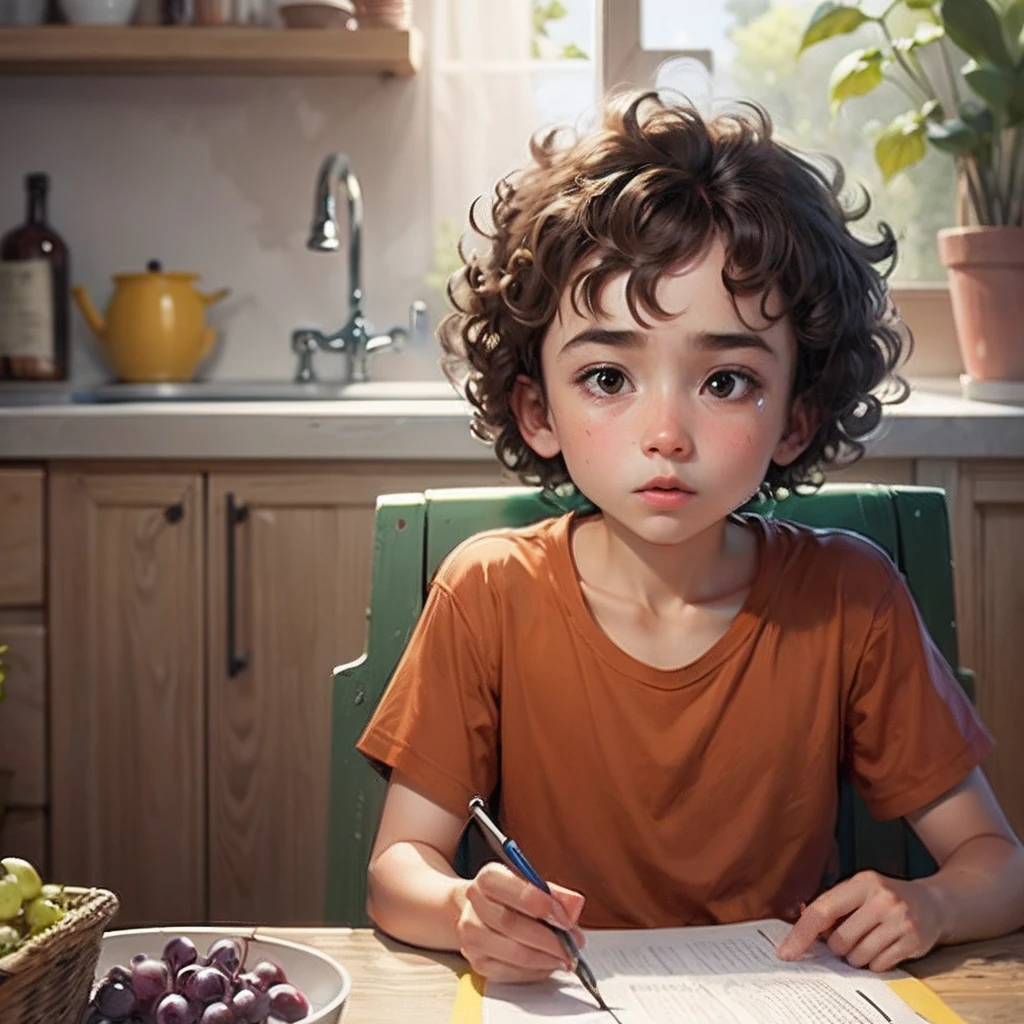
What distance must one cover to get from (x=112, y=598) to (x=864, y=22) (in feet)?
5.17

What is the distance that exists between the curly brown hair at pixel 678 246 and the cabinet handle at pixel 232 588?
3.12 ft

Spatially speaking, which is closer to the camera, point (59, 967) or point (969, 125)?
point (59, 967)

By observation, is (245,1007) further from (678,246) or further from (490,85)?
(490,85)

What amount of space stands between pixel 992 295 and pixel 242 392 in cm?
124

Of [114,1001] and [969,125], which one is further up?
[969,125]

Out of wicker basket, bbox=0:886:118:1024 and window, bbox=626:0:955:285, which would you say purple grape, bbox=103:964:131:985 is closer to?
wicker basket, bbox=0:886:118:1024

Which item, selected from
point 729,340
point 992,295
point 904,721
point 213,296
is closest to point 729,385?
point 729,340

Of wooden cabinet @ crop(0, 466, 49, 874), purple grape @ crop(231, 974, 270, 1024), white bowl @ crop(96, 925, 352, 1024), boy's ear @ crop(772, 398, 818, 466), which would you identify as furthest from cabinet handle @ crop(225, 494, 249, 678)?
purple grape @ crop(231, 974, 270, 1024)

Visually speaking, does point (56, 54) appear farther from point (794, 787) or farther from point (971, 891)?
point (971, 891)

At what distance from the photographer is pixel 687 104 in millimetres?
1305

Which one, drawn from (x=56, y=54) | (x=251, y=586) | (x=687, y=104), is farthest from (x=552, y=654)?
(x=56, y=54)

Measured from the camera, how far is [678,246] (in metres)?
1.15

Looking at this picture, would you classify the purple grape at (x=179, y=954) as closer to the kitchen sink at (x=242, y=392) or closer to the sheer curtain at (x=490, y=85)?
the kitchen sink at (x=242, y=392)

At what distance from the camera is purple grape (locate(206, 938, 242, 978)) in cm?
82
